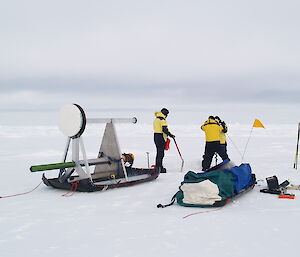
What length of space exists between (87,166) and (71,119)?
0.87 metres

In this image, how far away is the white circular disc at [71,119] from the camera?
18.6 ft

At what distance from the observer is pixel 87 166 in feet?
18.9

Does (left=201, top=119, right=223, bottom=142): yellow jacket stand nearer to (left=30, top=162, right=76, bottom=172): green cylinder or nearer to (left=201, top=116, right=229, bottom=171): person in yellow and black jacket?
(left=201, top=116, right=229, bottom=171): person in yellow and black jacket

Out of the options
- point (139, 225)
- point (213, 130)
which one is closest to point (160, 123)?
point (213, 130)

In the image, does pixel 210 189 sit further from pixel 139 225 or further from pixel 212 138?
pixel 212 138

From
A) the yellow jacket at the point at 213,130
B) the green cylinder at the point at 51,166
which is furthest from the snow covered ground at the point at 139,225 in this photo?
the yellow jacket at the point at 213,130

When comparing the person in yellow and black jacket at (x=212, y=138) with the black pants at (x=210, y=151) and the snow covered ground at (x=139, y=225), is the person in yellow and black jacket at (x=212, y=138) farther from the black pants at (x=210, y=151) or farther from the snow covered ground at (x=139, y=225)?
the snow covered ground at (x=139, y=225)

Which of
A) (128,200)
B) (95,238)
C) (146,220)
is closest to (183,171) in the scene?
(128,200)

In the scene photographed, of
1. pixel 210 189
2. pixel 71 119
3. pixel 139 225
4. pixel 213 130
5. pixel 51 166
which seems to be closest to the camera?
pixel 139 225

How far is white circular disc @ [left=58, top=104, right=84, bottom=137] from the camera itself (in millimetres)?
5656

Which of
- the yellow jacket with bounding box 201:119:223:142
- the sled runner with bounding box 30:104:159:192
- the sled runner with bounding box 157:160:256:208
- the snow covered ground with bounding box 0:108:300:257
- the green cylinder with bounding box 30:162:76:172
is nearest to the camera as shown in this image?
the snow covered ground with bounding box 0:108:300:257

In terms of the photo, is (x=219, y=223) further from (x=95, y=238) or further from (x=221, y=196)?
(x=95, y=238)

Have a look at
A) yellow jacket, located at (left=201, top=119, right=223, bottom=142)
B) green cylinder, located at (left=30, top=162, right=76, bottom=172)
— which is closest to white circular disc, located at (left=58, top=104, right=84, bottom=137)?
green cylinder, located at (left=30, top=162, right=76, bottom=172)

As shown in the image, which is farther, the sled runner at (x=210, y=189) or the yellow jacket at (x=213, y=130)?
the yellow jacket at (x=213, y=130)
